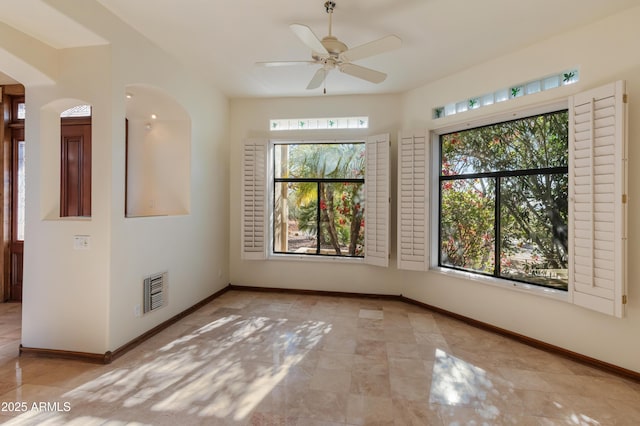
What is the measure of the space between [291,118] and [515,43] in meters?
2.98

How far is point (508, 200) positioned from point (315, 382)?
9.42 feet

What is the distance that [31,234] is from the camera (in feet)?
9.57

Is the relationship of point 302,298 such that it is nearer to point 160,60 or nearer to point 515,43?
point 160,60

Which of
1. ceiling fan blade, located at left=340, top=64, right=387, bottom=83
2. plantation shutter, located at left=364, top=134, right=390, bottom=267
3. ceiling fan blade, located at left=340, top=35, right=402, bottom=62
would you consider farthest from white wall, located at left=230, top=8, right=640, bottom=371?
ceiling fan blade, located at left=340, top=35, right=402, bottom=62

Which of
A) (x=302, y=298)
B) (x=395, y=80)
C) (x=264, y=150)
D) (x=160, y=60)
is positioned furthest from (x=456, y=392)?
(x=160, y=60)

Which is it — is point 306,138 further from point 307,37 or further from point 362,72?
point 307,37

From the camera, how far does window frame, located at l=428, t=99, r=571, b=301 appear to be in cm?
322

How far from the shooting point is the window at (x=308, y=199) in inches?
193

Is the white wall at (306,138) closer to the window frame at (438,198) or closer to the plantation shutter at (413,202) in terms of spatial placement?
the plantation shutter at (413,202)

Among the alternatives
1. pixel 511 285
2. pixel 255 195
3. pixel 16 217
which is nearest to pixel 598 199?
pixel 511 285

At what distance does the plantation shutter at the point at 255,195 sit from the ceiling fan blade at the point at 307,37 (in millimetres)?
2580

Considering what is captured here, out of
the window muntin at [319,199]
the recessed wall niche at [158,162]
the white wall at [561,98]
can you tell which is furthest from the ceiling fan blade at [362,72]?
the recessed wall niche at [158,162]

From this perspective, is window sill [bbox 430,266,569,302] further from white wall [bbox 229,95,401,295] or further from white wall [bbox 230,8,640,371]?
white wall [bbox 229,95,401,295]

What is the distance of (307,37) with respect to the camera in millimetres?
2291
